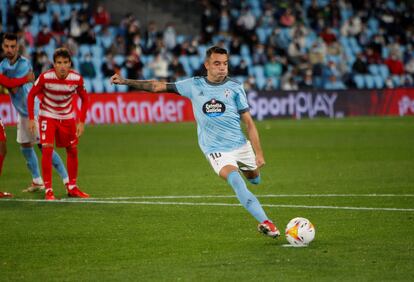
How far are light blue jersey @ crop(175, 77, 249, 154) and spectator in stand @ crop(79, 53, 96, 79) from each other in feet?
72.1

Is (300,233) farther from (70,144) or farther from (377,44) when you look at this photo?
(377,44)

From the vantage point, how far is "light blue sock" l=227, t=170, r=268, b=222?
9258mm

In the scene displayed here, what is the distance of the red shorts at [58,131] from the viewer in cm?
1322

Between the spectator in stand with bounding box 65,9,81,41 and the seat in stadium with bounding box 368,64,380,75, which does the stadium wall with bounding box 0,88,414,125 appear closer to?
the spectator in stand with bounding box 65,9,81,41

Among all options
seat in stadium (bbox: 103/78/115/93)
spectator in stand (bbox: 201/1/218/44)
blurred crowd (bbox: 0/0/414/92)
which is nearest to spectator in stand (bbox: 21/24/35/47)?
blurred crowd (bbox: 0/0/414/92)

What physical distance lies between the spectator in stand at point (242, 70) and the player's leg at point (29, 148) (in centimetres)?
2036

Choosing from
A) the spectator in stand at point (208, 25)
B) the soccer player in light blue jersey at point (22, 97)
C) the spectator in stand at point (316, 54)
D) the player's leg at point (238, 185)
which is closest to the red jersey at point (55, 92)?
the soccer player in light blue jersey at point (22, 97)

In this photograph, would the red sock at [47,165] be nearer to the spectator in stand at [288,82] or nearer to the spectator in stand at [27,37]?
the spectator in stand at [27,37]

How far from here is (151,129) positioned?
28.4 m

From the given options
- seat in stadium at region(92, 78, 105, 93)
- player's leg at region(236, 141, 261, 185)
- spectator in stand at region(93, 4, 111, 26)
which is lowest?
seat in stadium at region(92, 78, 105, 93)

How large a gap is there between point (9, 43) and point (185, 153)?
319 inches

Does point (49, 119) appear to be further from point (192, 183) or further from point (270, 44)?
point (270, 44)

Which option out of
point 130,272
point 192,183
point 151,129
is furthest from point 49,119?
point 151,129

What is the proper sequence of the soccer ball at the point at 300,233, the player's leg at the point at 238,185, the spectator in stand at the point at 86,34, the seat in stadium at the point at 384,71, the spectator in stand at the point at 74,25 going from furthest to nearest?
1. the seat in stadium at the point at 384,71
2. the spectator in stand at the point at 86,34
3. the spectator in stand at the point at 74,25
4. the player's leg at the point at 238,185
5. the soccer ball at the point at 300,233
